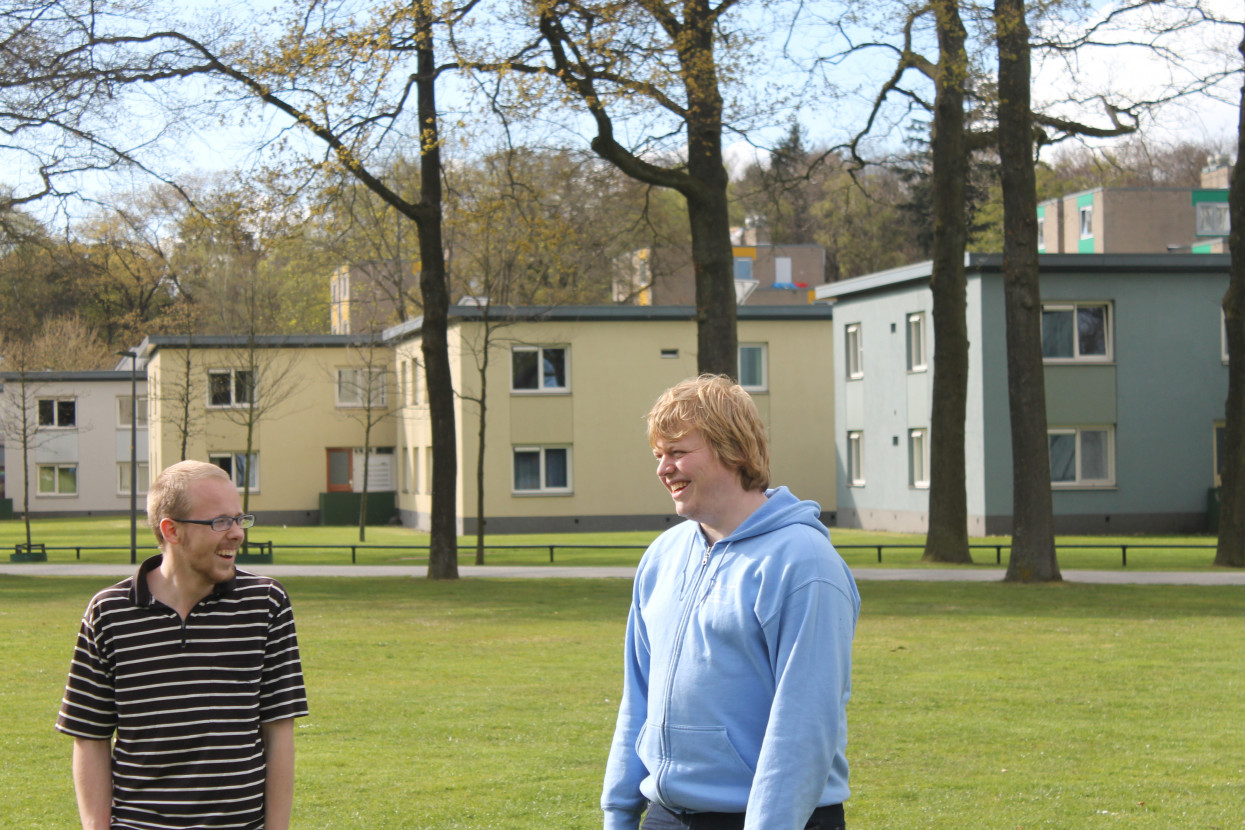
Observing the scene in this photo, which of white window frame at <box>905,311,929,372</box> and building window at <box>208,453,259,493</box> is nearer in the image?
white window frame at <box>905,311,929,372</box>

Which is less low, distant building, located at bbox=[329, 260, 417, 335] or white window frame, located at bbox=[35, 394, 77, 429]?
distant building, located at bbox=[329, 260, 417, 335]

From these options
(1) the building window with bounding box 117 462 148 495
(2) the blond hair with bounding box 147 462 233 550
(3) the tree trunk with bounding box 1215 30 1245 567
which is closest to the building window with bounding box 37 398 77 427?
(1) the building window with bounding box 117 462 148 495

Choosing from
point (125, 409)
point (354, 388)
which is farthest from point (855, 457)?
point (125, 409)

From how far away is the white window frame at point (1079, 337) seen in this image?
36256 mm

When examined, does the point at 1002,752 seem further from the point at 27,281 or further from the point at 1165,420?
the point at 1165,420

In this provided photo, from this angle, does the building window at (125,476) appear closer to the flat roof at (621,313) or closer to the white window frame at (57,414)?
the white window frame at (57,414)

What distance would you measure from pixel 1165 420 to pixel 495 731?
3054 cm

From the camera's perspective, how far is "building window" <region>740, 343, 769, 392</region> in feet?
146

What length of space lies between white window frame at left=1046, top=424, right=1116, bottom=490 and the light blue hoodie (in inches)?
1356

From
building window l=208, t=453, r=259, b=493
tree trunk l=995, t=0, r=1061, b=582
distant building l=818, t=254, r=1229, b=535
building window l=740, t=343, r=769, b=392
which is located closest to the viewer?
tree trunk l=995, t=0, r=1061, b=582

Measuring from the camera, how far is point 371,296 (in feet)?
197

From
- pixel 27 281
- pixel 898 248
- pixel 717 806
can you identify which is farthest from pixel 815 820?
pixel 898 248

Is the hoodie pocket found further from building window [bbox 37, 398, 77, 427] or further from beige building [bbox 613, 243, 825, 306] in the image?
building window [bbox 37, 398, 77, 427]

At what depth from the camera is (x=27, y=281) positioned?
2948 cm
